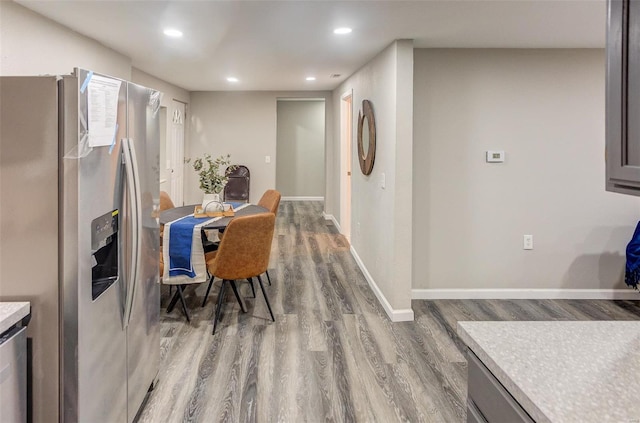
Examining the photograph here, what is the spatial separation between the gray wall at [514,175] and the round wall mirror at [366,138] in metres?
0.50

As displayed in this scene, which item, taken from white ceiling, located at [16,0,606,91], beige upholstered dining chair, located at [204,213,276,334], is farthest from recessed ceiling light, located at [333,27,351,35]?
beige upholstered dining chair, located at [204,213,276,334]

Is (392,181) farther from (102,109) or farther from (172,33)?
(102,109)

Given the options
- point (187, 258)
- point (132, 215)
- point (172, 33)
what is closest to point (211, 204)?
point (187, 258)

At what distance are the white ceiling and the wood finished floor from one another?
222 cm

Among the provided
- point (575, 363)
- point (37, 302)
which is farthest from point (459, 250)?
point (37, 302)

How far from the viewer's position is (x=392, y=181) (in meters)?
3.33

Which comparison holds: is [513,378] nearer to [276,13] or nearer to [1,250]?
[1,250]

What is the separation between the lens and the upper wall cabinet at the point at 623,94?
86 cm

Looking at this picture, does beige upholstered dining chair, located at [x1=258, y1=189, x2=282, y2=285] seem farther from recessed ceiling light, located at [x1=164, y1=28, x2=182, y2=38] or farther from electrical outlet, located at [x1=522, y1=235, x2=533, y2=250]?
electrical outlet, located at [x1=522, y1=235, x2=533, y2=250]

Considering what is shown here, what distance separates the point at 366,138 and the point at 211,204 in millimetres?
1741

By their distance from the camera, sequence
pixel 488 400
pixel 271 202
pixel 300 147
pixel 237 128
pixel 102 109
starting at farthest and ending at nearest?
pixel 300 147 → pixel 237 128 → pixel 271 202 → pixel 102 109 → pixel 488 400

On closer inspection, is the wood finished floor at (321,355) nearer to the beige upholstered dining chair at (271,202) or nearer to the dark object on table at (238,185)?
the beige upholstered dining chair at (271,202)

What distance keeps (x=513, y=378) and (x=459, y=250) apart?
2.95m

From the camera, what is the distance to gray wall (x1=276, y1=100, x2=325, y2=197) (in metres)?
9.88
